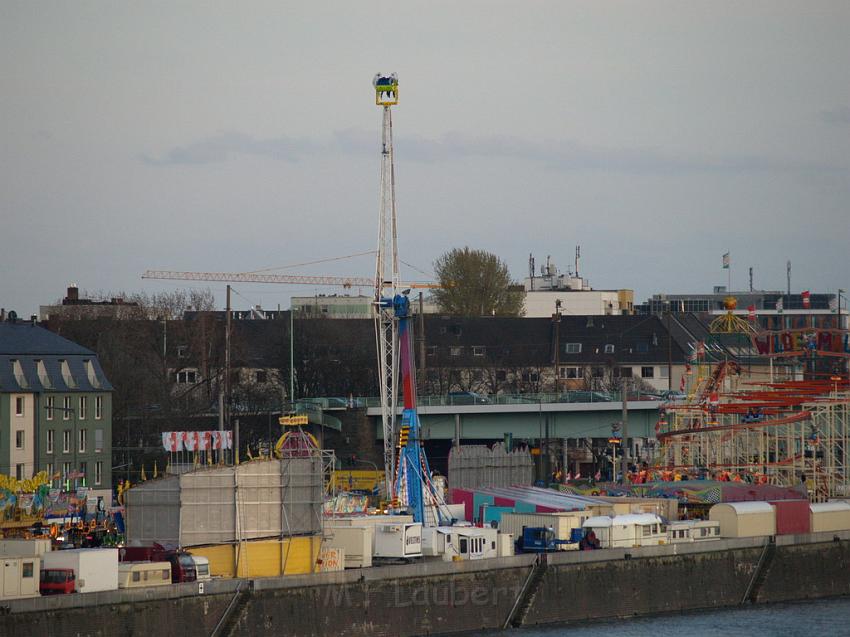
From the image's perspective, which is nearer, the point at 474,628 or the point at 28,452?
the point at 474,628

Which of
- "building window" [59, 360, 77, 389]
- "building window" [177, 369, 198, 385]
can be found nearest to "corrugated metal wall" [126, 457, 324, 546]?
"building window" [59, 360, 77, 389]

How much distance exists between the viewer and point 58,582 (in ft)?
177

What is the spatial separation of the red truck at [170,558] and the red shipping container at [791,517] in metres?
30.4

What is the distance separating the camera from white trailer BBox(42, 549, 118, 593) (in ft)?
177

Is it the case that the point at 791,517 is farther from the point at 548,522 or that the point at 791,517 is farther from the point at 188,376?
the point at 188,376

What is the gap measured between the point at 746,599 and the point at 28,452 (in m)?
41.7

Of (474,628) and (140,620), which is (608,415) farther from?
(140,620)

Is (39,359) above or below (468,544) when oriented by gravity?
above

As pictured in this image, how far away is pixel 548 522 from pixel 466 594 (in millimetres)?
7851

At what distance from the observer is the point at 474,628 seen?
64.2m

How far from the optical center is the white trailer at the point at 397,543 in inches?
2552

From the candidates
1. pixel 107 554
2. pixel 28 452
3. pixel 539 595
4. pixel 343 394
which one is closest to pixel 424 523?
pixel 539 595

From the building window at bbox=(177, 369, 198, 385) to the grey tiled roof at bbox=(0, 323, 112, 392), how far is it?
42399 mm

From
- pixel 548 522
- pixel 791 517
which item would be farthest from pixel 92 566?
pixel 791 517
